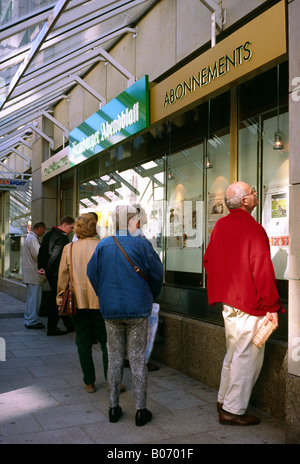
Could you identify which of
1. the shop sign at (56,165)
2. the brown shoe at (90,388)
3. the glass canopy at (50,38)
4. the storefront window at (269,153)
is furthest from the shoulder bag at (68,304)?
the shop sign at (56,165)

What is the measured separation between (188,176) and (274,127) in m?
1.88

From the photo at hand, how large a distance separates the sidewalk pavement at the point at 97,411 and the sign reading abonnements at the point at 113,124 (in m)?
3.34

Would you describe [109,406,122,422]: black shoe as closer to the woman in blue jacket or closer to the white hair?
the woman in blue jacket

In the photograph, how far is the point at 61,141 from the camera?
11.8m

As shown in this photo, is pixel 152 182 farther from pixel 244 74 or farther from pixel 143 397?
pixel 143 397

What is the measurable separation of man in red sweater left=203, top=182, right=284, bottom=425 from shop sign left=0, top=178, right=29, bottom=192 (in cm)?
1046

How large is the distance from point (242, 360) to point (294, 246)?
40.1 inches

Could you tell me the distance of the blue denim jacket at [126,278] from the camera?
394 cm

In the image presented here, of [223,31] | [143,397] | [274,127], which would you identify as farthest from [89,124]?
[143,397]

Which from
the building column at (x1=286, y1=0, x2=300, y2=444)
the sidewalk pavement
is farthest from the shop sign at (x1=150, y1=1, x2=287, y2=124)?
the sidewalk pavement

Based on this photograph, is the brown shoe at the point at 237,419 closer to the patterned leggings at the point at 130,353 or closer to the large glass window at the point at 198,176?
the patterned leggings at the point at 130,353

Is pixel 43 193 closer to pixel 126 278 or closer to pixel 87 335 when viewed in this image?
pixel 87 335

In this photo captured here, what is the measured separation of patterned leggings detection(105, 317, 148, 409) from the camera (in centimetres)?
399

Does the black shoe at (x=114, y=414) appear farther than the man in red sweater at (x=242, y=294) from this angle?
Yes
